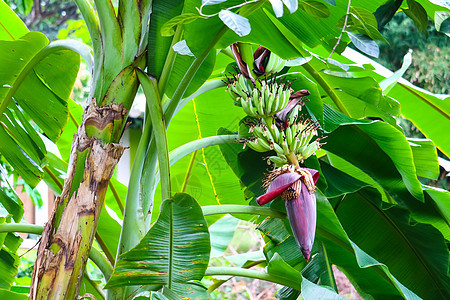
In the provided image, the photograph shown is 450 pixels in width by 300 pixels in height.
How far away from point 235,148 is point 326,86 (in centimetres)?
26

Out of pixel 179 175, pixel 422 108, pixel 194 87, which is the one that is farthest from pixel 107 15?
pixel 422 108

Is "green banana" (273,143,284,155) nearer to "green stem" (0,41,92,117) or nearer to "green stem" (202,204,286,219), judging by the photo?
"green stem" (202,204,286,219)

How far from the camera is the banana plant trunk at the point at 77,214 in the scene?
0.75 m

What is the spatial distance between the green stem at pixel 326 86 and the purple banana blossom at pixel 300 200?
377 millimetres

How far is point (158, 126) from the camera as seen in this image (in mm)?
777

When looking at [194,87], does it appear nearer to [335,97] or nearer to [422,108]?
[335,97]

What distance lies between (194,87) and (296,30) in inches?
8.8

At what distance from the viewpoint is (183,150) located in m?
0.99

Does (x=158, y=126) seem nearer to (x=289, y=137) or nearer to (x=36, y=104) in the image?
(x=289, y=137)

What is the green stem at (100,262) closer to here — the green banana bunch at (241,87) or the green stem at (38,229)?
the green stem at (38,229)

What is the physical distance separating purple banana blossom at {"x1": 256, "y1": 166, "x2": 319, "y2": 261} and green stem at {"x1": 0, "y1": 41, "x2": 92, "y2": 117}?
518 millimetres

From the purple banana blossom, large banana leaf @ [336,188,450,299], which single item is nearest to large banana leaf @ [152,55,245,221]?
large banana leaf @ [336,188,450,299]

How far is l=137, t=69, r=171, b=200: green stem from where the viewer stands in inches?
28.7

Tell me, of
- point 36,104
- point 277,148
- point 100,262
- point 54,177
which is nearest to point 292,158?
point 277,148
